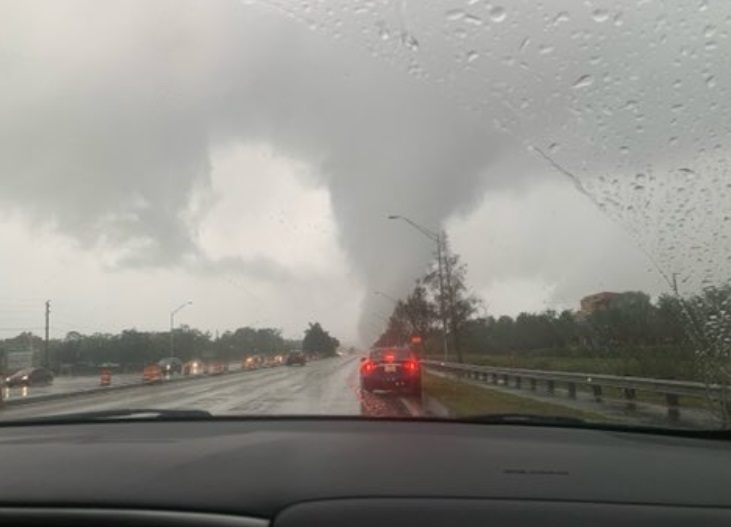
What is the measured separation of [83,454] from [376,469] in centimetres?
126

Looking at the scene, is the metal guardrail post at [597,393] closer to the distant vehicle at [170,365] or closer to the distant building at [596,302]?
the distant building at [596,302]

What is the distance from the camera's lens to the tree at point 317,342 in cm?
15662

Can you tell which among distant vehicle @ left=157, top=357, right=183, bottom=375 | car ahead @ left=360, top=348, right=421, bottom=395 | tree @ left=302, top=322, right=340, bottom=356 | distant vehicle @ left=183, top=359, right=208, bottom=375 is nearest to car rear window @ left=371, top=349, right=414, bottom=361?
car ahead @ left=360, top=348, right=421, bottom=395

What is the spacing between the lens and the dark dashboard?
2418 millimetres

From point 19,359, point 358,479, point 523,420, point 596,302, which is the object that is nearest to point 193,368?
point 19,359

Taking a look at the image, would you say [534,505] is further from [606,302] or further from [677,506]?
[606,302]

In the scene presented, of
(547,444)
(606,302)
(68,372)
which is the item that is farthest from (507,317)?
(547,444)

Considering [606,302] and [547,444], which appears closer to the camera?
[547,444]

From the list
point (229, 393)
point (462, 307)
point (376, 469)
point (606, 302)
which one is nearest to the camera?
point (376, 469)

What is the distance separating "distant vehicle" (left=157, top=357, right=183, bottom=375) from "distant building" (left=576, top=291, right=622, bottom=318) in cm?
3062

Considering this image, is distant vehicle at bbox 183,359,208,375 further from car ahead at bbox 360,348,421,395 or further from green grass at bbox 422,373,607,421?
green grass at bbox 422,373,607,421

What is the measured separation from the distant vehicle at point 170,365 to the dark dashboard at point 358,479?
44797 mm

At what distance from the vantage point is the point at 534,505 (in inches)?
97.2

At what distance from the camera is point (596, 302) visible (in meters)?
19.7
